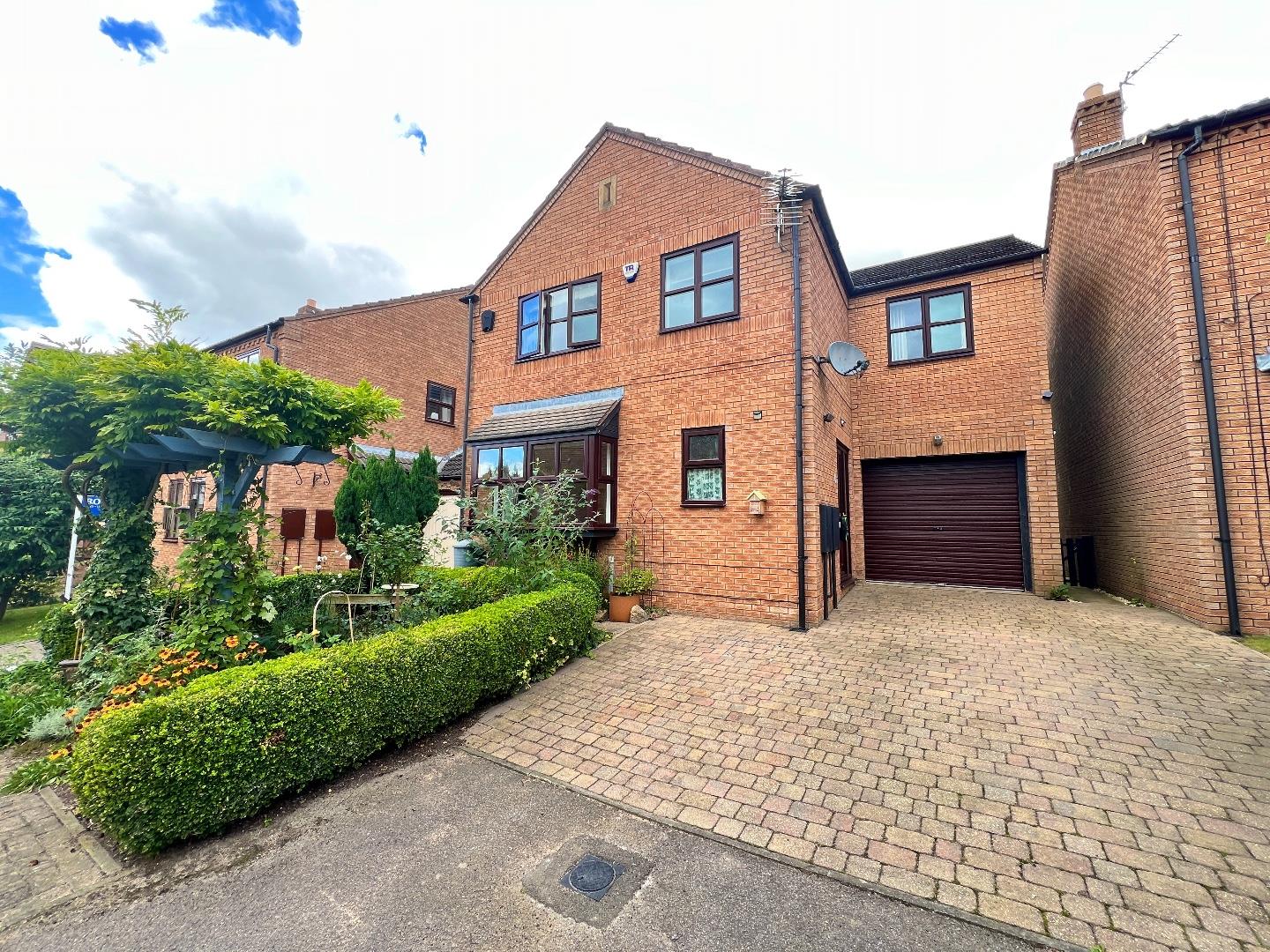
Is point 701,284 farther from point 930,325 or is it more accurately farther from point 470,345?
point 470,345

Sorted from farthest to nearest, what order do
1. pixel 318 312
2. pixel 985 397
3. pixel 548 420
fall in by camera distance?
pixel 318 312, pixel 985 397, pixel 548 420

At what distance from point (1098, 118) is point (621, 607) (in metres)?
14.0

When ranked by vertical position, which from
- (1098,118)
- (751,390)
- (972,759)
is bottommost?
(972,759)

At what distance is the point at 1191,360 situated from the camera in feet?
22.2

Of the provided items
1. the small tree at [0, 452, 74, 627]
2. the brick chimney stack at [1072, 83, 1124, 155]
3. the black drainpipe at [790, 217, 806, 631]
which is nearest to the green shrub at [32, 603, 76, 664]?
the small tree at [0, 452, 74, 627]

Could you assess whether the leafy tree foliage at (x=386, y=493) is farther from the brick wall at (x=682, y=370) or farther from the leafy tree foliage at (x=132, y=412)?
the leafy tree foliage at (x=132, y=412)

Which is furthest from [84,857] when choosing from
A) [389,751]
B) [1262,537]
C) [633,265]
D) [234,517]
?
[1262,537]

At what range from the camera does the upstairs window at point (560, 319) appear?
1005 cm

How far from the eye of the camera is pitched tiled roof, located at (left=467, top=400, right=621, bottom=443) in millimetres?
8922

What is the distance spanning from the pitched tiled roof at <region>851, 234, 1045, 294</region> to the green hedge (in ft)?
35.6

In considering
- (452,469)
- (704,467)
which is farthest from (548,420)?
(452,469)

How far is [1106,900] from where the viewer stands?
7.76 ft

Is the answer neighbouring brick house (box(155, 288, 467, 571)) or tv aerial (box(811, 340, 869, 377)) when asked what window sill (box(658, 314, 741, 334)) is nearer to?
tv aerial (box(811, 340, 869, 377))

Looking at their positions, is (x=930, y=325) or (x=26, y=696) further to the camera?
(x=930, y=325)
